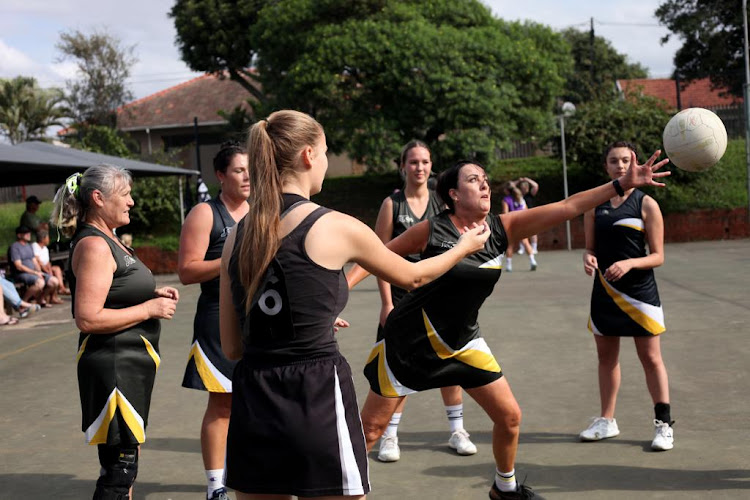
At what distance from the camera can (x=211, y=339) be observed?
4.53m

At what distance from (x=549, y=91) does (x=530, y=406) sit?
827 inches

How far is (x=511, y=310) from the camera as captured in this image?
11.5 m

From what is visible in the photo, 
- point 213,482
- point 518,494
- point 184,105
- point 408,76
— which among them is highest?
point 184,105

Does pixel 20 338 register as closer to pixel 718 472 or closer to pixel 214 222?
pixel 214 222

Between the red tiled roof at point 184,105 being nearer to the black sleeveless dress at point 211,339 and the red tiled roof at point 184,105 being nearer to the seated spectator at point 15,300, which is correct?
the seated spectator at point 15,300

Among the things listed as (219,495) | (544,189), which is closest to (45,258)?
(219,495)

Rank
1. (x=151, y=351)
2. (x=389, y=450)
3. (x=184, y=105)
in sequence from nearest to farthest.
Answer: (x=151, y=351), (x=389, y=450), (x=184, y=105)

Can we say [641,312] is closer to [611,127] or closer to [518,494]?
[518,494]

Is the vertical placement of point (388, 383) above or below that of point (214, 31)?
below

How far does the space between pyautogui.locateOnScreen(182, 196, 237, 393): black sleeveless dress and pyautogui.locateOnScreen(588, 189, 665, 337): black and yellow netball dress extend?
2.58 meters

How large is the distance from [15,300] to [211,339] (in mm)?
10563

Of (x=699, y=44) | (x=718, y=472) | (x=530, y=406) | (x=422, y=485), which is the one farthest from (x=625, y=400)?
(x=699, y=44)

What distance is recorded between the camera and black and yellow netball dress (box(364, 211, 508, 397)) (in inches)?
162

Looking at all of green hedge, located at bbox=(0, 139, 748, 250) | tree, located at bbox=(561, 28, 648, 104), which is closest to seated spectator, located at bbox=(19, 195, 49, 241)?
green hedge, located at bbox=(0, 139, 748, 250)
